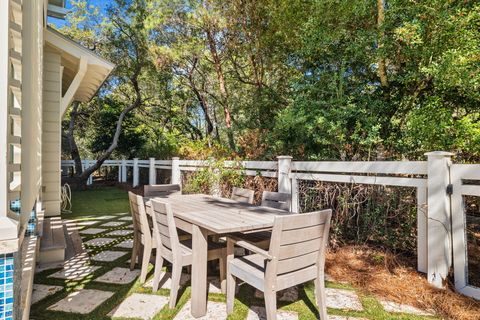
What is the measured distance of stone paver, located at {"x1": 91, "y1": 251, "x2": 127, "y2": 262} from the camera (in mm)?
3773

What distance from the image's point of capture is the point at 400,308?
255 cm

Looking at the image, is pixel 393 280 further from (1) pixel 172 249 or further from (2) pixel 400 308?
(1) pixel 172 249

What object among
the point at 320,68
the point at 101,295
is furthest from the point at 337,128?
the point at 101,295

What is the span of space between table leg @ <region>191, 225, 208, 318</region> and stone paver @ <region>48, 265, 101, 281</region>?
1.55m

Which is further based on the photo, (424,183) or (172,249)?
(424,183)

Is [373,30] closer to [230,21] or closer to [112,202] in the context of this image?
[230,21]

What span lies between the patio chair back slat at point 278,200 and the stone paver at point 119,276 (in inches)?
70.6

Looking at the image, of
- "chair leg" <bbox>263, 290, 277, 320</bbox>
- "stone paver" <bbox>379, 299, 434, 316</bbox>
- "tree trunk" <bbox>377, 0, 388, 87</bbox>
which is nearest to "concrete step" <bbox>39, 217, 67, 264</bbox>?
"chair leg" <bbox>263, 290, 277, 320</bbox>

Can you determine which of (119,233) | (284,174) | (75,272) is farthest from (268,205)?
(119,233)

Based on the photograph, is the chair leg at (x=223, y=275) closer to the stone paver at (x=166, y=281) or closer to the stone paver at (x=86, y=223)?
the stone paver at (x=166, y=281)

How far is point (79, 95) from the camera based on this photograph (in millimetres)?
8203

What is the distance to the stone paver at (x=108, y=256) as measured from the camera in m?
3.77

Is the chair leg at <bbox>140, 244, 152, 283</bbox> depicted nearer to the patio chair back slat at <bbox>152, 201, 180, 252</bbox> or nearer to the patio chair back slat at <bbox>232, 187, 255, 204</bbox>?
the patio chair back slat at <bbox>152, 201, 180, 252</bbox>

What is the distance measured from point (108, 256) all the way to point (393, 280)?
348 centimetres
